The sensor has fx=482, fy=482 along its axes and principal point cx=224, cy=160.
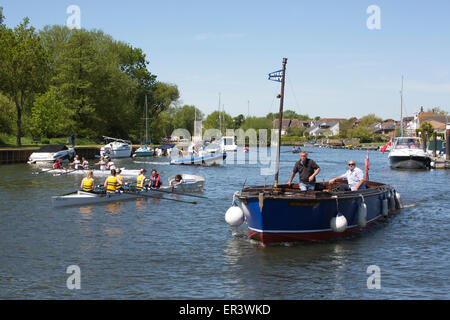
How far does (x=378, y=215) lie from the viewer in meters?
23.2

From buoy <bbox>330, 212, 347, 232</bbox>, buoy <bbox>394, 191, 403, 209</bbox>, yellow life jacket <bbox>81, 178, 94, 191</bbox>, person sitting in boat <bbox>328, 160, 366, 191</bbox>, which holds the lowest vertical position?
buoy <bbox>394, 191, 403, 209</bbox>

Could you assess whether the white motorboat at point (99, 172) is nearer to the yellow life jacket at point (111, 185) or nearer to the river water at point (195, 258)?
the yellow life jacket at point (111, 185)

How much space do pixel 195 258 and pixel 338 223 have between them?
525cm

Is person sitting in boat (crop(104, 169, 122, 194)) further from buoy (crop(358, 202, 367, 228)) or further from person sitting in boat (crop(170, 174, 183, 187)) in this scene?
buoy (crop(358, 202, 367, 228))

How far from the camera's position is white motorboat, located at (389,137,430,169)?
54750 millimetres

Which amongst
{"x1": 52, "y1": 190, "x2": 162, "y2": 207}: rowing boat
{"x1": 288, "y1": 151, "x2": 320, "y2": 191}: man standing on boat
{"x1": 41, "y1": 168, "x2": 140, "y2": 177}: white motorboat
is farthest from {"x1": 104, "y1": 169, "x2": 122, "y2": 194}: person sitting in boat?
{"x1": 41, "y1": 168, "x2": 140, "y2": 177}: white motorboat

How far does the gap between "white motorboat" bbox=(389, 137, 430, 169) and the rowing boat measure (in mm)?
36369

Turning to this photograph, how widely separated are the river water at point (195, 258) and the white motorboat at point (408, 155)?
96.3 ft

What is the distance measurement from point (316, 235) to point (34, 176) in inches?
1355

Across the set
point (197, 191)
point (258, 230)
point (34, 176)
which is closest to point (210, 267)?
point (258, 230)

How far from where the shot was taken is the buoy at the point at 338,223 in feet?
56.6

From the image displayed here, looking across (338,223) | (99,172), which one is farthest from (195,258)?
(99,172)
